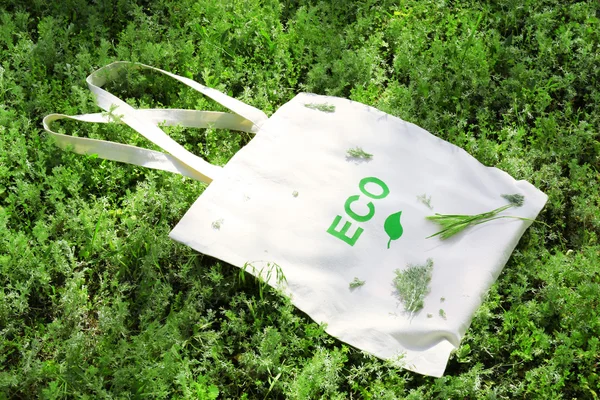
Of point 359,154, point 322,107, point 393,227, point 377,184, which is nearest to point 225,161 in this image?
point 322,107

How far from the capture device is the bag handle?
10.3 feet

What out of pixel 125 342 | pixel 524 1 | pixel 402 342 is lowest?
pixel 125 342

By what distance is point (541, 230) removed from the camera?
3172mm

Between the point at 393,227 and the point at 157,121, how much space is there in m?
1.34

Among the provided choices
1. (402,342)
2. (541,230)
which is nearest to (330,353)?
(402,342)

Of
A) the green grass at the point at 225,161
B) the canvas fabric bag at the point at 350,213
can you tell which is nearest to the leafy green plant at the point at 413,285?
the canvas fabric bag at the point at 350,213

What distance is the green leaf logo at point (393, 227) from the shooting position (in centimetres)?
289

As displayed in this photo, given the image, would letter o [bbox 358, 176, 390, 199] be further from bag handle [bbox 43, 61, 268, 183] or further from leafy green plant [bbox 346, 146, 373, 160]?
bag handle [bbox 43, 61, 268, 183]

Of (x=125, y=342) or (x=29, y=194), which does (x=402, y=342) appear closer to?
(x=125, y=342)

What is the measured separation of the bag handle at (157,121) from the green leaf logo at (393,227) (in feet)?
2.66

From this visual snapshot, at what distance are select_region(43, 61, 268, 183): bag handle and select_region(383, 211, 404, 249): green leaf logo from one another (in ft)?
2.66

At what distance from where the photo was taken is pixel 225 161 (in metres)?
3.34

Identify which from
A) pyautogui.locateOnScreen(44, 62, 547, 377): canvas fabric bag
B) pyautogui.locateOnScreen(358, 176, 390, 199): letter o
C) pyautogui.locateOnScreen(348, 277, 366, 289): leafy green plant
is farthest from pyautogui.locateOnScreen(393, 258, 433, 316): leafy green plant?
pyautogui.locateOnScreen(358, 176, 390, 199): letter o

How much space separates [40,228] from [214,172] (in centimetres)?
80
